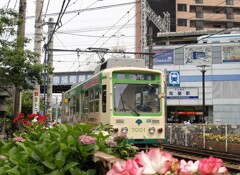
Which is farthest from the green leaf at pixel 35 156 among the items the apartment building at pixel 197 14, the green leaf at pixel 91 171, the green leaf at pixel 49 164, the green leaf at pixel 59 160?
the apartment building at pixel 197 14

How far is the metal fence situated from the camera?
58.0 ft

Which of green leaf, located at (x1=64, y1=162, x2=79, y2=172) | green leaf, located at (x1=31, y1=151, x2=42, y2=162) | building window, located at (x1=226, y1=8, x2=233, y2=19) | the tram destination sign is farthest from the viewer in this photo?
building window, located at (x1=226, y1=8, x2=233, y2=19)

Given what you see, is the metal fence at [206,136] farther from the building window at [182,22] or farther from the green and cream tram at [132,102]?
the building window at [182,22]

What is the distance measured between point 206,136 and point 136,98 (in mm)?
8923

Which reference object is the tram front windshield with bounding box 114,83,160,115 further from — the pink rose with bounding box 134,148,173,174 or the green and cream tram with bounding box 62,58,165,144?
the pink rose with bounding box 134,148,173,174

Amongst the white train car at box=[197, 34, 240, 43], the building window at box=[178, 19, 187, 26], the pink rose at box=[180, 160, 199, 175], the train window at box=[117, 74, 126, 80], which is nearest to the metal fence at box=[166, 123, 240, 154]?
the train window at box=[117, 74, 126, 80]

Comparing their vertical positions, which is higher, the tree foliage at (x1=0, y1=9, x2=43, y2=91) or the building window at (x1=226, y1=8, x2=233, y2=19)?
the building window at (x1=226, y1=8, x2=233, y2=19)

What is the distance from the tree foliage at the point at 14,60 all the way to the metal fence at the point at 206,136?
9.44 m

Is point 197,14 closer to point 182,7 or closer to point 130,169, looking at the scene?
point 182,7

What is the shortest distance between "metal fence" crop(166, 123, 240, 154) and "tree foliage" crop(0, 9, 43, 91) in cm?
944

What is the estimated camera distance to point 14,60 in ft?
40.9

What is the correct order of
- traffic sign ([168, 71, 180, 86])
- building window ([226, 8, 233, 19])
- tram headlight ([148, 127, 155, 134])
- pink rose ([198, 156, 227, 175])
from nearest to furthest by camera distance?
pink rose ([198, 156, 227, 175])
tram headlight ([148, 127, 155, 134])
traffic sign ([168, 71, 180, 86])
building window ([226, 8, 233, 19])

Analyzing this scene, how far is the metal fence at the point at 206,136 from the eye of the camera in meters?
17.7

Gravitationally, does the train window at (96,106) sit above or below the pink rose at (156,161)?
above
